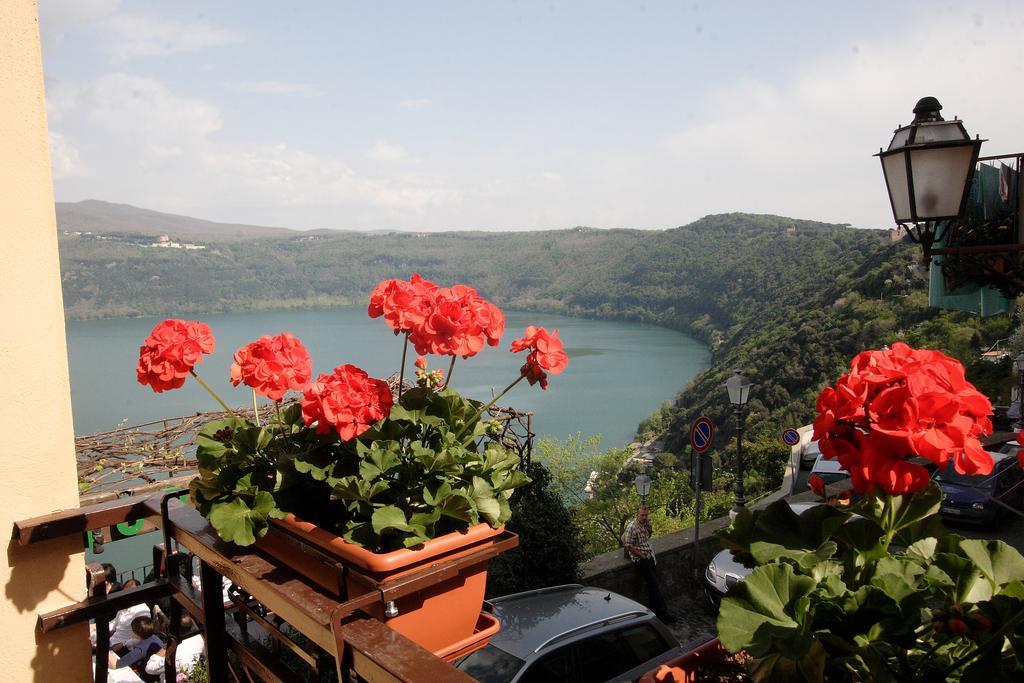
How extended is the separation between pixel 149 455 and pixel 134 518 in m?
11.0

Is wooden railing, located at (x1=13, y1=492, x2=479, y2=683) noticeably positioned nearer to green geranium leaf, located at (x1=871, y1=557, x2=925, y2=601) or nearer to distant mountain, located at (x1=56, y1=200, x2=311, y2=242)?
green geranium leaf, located at (x1=871, y1=557, x2=925, y2=601)

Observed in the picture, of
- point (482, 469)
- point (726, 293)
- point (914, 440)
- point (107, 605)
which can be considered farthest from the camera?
point (726, 293)

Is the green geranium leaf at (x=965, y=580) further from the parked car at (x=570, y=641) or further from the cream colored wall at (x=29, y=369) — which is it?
the parked car at (x=570, y=641)

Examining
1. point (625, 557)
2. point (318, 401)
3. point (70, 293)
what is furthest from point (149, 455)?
point (70, 293)

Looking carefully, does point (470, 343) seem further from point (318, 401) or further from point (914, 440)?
point (914, 440)

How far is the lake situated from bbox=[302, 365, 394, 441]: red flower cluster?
46.5m

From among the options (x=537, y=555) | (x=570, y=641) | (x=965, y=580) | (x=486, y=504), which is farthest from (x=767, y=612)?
(x=537, y=555)

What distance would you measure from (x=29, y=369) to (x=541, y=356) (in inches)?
50.3

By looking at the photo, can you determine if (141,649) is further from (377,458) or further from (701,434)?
(701,434)

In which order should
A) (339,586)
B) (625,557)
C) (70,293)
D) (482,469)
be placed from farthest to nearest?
1. (70,293)
2. (625,557)
3. (482,469)
4. (339,586)

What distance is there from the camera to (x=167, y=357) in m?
1.54

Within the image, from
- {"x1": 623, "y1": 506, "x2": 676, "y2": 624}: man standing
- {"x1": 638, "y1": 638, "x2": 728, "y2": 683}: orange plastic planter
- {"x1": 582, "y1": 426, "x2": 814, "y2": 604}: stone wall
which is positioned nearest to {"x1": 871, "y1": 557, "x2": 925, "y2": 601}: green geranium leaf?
{"x1": 638, "y1": 638, "x2": 728, "y2": 683}: orange plastic planter

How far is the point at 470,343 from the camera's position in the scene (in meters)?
1.46

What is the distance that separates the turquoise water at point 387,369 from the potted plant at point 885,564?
45411 millimetres
